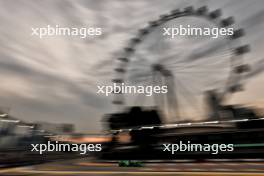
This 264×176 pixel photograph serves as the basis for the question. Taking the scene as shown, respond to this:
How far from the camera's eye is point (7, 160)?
3703 millimetres

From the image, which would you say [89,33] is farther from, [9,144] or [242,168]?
[242,168]

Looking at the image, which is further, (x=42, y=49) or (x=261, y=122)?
(x=42, y=49)

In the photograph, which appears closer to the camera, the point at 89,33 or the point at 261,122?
the point at 261,122

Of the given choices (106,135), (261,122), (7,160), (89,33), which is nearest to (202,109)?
(261,122)

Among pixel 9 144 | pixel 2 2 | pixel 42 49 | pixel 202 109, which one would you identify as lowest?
pixel 9 144

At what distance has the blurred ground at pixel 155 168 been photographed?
342 centimetres

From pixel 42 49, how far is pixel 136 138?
1215 mm

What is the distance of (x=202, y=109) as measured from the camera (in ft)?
11.6

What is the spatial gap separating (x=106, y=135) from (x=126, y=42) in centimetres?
86

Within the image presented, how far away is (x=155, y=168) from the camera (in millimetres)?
3502

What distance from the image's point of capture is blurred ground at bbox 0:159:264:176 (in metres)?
3.42

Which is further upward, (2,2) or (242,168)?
(2,2)

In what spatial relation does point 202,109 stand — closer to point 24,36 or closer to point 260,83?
Answer: point 260,83

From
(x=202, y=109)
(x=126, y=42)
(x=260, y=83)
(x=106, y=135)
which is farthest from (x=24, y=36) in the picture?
(x=260, y=83)
